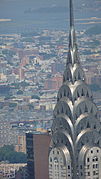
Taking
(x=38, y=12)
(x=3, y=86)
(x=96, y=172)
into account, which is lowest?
(x=96, y=172)

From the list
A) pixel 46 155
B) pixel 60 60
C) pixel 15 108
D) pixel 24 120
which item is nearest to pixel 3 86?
pixel 60 60

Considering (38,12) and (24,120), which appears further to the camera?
(38,12)

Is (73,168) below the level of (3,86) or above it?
below

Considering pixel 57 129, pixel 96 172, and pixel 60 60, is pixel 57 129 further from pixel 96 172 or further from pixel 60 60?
pixel 60 60

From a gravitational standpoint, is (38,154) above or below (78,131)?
below

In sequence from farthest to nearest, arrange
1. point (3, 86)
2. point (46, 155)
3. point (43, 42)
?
1. point (43, 42)
2. point (3, 86)
3. point (46, 155)

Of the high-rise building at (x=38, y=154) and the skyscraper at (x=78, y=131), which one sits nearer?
the skyscraper at (x=78, y=131)

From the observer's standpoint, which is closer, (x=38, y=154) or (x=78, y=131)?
(x=78, y=131)

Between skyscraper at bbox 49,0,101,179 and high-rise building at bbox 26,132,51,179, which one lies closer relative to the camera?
skyscraper at bbox 49,0,101,179
